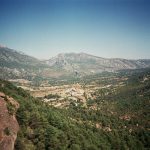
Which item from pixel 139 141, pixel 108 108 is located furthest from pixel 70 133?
pixel 108 108

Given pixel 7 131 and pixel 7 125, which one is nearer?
pixel 7 131

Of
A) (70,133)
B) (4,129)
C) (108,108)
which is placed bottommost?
(108,108)

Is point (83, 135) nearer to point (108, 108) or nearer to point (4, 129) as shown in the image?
point (4, 129)

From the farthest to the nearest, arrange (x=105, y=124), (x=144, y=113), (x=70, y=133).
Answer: (x=144, y=113), (x=105, y=124), (x=70, y=133)

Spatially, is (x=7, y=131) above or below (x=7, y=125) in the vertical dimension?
below

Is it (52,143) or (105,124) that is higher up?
(52,143)

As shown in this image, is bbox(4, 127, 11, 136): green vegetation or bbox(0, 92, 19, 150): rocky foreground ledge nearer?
bbox(0, 92, 19, 150): rocky foreground ledge

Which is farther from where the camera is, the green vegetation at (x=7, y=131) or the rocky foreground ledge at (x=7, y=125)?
the green vegetation at (x=7, y=131)

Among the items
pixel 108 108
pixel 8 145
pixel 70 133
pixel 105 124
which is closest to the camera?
pixel 8 145
